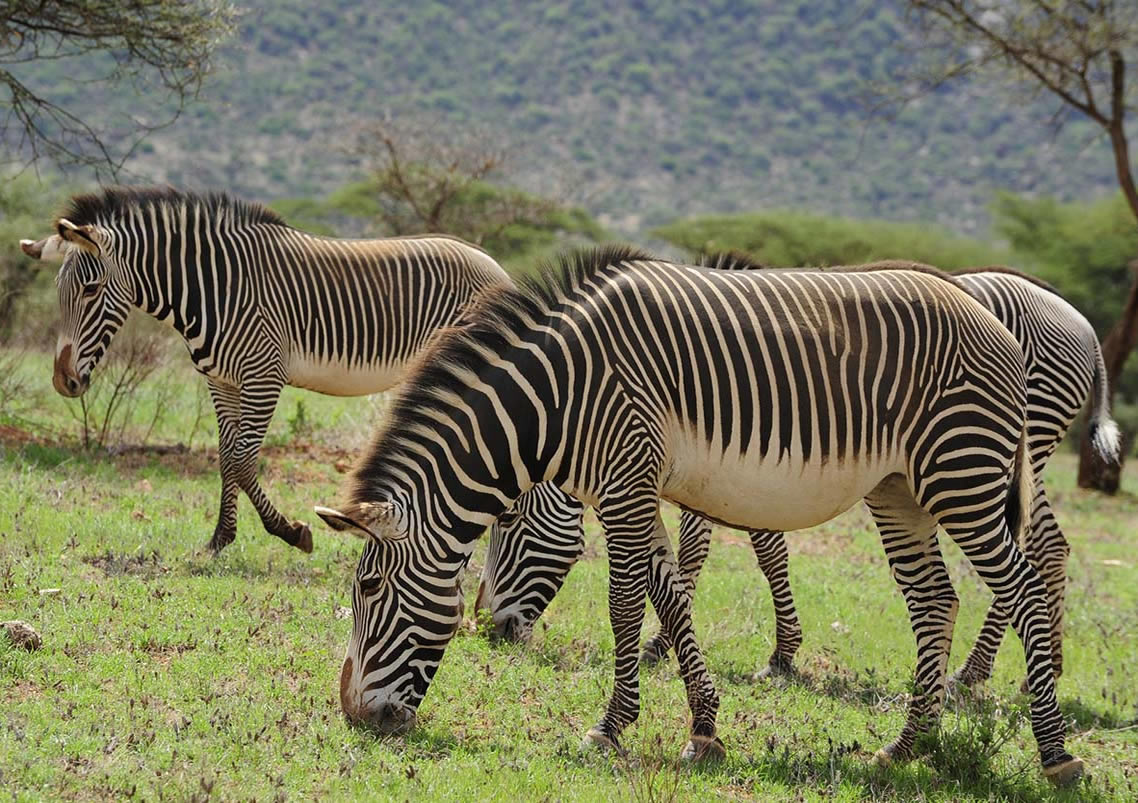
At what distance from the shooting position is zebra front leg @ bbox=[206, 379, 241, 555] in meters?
8.72

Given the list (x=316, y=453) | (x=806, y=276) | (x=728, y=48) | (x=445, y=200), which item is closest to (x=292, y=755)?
(x=806, y=276)

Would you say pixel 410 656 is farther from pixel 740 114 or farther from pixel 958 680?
pixel 740 114

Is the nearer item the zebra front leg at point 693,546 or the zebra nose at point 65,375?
the zebra front leg at point 693,546

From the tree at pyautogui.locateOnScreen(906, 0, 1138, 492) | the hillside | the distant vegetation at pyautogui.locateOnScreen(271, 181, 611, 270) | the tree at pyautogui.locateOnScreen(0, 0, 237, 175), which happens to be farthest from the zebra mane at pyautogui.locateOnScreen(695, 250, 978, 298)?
the hillside

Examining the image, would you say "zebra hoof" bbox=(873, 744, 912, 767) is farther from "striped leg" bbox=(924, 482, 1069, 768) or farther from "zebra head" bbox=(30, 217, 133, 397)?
"zebra head" bbox=(30, 217, 133, 397)

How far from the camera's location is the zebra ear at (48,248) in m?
8.78

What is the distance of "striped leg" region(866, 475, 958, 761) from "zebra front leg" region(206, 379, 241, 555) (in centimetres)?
471

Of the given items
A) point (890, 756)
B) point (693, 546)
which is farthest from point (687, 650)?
point (693, 546)

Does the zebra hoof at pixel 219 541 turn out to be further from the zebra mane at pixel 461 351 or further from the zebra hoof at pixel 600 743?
the zebra hoof at pixel 600 743

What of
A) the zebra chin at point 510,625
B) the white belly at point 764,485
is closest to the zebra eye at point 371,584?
the white belly at point 764,485

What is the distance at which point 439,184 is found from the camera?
27781 millimetres

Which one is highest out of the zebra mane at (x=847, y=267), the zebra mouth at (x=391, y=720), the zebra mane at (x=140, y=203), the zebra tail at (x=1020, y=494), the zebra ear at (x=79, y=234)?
the zebra mane at (x=847, y=267)

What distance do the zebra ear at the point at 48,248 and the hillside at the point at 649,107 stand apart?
42.3 meters

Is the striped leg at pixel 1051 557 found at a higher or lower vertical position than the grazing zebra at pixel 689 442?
lower
